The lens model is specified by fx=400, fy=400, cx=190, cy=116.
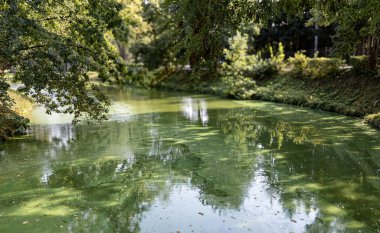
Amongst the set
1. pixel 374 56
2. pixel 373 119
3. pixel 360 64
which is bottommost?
pixel 373 119

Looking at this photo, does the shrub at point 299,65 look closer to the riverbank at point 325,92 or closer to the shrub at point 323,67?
the riverbank at point 325,92

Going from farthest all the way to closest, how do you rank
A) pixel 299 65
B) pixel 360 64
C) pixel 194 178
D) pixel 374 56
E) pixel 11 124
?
pixel 299 65 → pixel 360 64 → pixel 374 56 → pixel 11 124 → pixel 194 178

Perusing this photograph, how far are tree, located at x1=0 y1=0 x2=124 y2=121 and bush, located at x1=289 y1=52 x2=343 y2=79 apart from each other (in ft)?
38.4

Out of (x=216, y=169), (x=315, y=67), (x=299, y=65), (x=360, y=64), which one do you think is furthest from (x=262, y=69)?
(x=216, y=169)

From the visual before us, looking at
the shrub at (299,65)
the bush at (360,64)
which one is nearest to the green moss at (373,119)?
the bush at (360,64)

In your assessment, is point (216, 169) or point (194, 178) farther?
point (216, 169)

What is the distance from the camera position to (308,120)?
48.4 feet

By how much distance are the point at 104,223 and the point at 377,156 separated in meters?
6.72

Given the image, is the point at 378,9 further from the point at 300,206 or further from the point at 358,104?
the point at 358,104

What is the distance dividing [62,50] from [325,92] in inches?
520

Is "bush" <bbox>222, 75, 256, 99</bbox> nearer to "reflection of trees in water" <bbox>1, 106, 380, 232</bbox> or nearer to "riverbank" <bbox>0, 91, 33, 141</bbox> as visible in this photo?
"reflection of trees in water" <bbox>1, 106, 380, 232</bbox>

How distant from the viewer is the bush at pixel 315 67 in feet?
63.6

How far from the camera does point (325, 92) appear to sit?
60.9 ft

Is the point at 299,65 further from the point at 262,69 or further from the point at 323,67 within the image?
the point at 262,69
